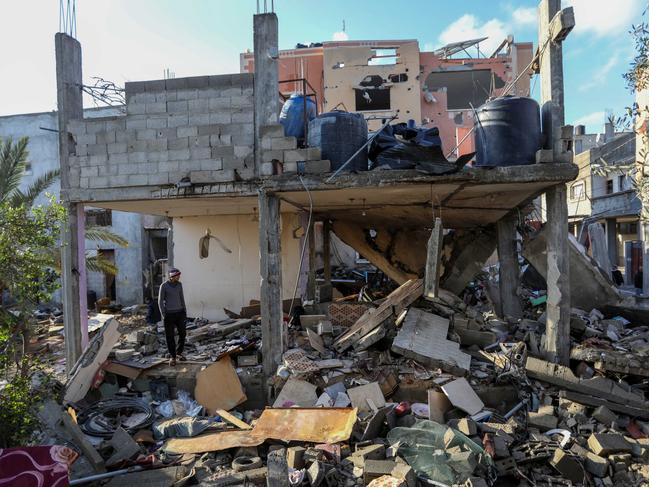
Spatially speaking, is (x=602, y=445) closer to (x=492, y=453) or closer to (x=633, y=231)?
(x=492, y=453)

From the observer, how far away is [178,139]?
8.02 metres

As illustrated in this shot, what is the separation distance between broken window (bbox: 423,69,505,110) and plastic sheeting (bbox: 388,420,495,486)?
19562mm

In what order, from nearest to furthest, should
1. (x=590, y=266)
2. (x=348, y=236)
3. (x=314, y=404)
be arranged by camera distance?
(x=314, y=404) < (x=590, y=266) < (x=348, y=236)

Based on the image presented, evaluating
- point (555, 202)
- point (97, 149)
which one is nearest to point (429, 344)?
point (555, 202)

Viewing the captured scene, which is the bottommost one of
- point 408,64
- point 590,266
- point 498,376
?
point 498,376

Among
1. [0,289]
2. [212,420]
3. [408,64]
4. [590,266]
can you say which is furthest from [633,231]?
[0,289]

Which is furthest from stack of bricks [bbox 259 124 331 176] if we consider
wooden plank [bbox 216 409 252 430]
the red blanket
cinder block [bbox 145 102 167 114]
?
the red blanket

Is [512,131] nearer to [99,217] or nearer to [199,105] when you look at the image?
[199,105]

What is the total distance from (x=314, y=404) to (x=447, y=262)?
233 inches

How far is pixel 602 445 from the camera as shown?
5.53 m

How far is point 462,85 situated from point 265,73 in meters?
18.4

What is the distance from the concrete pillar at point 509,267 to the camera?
1019 centimetres

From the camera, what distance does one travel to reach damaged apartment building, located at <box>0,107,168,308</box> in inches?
782

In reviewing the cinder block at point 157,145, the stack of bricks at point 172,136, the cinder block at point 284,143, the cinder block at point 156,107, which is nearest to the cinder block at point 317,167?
the cinder block at point 284,143
